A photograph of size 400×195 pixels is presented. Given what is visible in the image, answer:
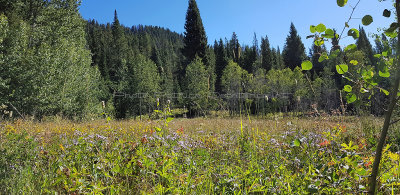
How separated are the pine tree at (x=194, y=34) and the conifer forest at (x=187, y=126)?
0.45 feet

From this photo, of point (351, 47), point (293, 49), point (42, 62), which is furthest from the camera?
point (293, 49)

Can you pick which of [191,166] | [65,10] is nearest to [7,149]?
[191,166]

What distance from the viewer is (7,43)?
10680mm

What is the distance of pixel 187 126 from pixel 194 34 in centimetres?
2581

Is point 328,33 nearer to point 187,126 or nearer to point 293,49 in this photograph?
point 187,126

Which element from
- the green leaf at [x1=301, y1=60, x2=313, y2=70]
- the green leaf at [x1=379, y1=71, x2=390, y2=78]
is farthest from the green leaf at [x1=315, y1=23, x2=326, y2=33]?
the green leaf at [x1=379, y1=71, x2=390, y2=78]

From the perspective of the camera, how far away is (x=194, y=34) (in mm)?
31359

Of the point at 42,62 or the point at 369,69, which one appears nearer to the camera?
the point at 369,69

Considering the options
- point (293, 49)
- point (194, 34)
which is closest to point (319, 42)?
point (194, 34)

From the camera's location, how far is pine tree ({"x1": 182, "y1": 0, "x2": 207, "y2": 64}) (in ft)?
102

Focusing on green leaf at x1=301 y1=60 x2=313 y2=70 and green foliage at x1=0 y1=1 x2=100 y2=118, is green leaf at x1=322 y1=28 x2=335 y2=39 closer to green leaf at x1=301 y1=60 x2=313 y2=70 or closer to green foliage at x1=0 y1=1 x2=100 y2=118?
green leaf at x1=301 y1=60 x2=313 y2=70

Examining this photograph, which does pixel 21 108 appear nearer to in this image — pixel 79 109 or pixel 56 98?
pixel 56 98

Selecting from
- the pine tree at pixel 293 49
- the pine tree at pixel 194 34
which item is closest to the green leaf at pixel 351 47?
the pine tree at pixel 194 34

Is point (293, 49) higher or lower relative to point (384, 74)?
higher
